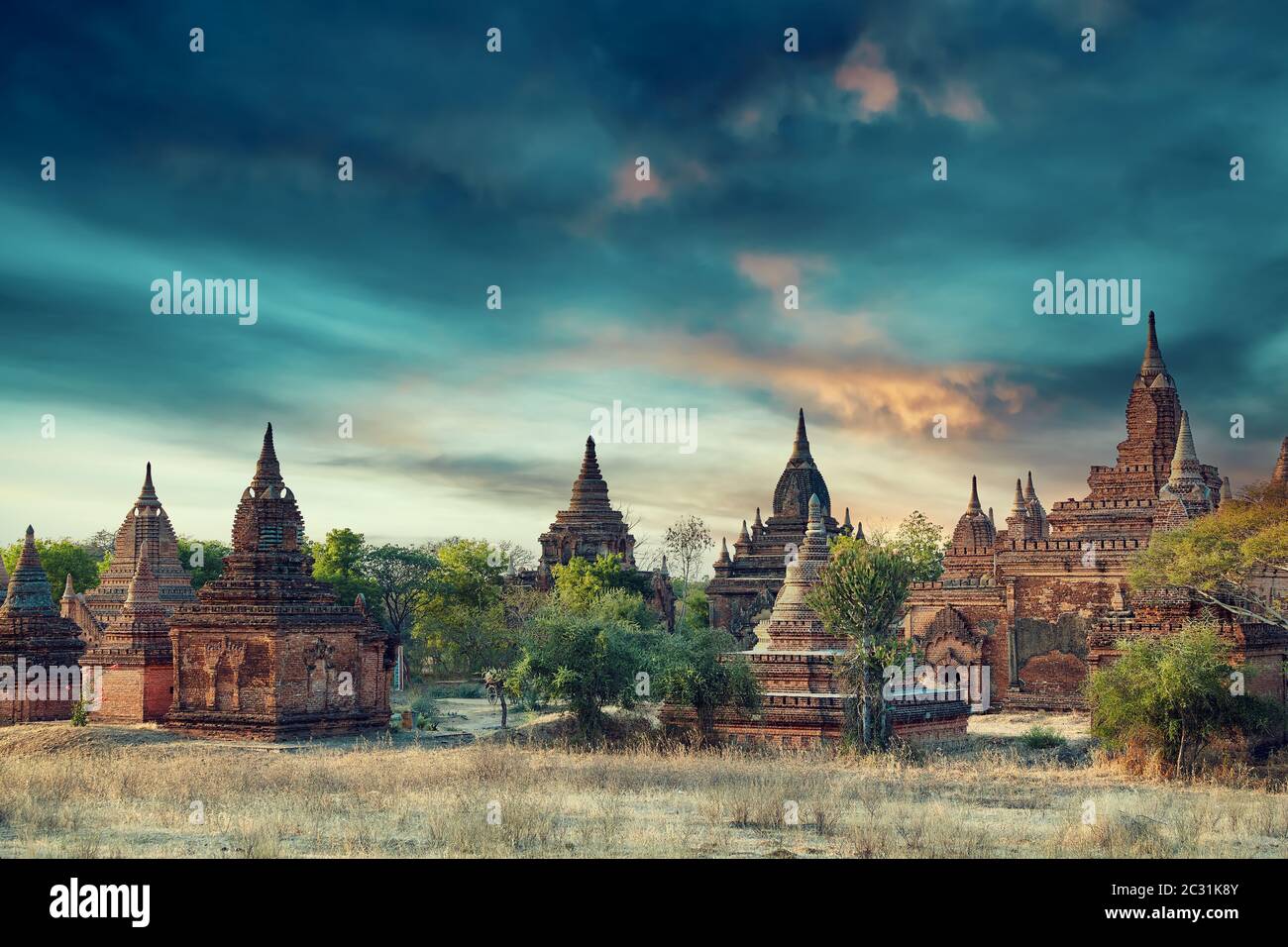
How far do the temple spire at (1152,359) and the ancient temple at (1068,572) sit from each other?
4cm

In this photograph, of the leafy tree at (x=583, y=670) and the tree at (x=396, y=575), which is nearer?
the leafy tree at (x=583, y=670)

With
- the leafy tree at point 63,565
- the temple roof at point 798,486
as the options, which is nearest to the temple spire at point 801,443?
the temple roof at point 798,486

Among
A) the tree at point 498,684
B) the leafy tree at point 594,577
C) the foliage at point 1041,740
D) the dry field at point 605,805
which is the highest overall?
the leafy tree at point 594,577

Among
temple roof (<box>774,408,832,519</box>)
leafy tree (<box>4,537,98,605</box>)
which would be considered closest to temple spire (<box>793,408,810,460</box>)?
temple roof (<box>774,408,832,519</box>)

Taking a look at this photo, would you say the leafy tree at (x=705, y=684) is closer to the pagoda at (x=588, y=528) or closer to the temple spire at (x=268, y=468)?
the temple spire at (x=268, y=468)

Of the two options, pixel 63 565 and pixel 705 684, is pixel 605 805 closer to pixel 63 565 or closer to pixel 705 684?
pixel 705 684

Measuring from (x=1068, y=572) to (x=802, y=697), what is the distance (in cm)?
1923

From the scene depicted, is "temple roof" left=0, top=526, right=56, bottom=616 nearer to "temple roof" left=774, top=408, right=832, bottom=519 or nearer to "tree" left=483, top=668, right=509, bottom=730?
"tree" left=483, top=668, right=509, bottom=730

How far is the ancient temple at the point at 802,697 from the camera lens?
33094mm

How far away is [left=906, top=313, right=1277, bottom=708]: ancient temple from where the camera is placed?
48781mm

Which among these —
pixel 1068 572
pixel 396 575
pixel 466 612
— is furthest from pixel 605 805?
pixel 396 575

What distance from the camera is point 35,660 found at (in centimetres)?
4206

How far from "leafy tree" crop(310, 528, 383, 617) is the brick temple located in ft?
23.8
